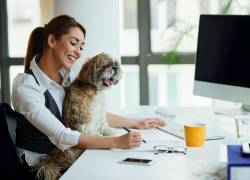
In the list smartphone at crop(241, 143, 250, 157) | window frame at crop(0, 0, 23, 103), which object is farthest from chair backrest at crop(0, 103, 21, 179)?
window frame at crop(0, 0, 23, 103)

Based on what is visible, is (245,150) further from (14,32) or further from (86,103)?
(14,32)

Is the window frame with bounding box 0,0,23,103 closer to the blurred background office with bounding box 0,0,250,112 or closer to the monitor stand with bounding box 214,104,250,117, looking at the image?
the blurred background office with bounding box 0,0,250,112

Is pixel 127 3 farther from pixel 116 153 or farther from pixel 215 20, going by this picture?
pixel 116 153

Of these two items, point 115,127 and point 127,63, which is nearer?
point 115,127

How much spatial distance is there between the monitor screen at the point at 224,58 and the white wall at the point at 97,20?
113 centimetres

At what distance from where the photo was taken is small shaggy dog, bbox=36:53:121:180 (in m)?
1.98

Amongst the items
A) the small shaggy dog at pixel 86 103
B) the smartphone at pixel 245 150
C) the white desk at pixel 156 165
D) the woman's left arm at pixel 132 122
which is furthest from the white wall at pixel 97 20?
the smartphone at pixel 245 150

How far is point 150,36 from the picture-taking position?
377 cm

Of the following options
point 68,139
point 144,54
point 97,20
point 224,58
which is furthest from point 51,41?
point 144,54

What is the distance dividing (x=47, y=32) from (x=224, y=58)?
0.86 meters

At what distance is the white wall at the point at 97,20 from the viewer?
349cm

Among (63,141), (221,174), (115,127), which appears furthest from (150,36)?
(221,174)

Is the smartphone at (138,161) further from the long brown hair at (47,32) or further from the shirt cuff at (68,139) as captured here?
the long brown hair at (47,32)

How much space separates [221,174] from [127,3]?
244 centimetres
